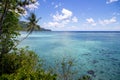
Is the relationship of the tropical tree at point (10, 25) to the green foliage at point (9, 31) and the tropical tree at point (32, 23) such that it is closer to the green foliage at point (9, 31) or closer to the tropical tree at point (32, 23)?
the green foliage at point (9, 31)

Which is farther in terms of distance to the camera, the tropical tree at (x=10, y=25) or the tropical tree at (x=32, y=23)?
the tropical tree at (x=32, y=23)

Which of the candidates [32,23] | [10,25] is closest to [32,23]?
[32,23]

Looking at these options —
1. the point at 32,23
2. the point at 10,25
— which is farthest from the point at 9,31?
the point at 32,23

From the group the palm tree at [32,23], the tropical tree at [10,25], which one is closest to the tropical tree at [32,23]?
the palm tree at [32,23]

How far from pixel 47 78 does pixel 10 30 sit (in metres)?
9.47

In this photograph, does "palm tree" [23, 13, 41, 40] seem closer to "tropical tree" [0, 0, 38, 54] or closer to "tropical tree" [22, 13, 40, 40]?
"tropical tree" [22, 13, 40, 40]

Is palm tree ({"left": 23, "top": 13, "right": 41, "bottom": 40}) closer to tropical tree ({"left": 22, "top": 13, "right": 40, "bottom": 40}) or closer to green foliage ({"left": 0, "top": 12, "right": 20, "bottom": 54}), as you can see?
tropical tree ({"left": 22, "top": 13, "right": 40, "bottom": 40})

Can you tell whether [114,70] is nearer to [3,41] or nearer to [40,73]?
[3,41]

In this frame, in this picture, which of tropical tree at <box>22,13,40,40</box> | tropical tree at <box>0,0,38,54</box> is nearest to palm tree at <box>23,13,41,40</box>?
tropical tree at <box>22,13,40,40</box>

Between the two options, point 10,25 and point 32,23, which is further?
point 32,23

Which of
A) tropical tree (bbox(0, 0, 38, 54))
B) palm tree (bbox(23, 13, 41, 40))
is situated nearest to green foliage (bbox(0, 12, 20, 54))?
tropical tree (bbox(0, 0, 38, 54))

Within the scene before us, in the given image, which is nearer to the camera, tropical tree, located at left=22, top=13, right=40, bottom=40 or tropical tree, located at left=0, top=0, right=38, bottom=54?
tropical tree, located at left=0, top=0, right=38, bottom=54

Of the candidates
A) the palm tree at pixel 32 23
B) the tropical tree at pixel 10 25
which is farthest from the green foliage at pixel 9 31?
the palm tree at pixel 32 23

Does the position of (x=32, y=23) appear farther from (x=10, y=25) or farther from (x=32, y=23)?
(x=10, y=25)
